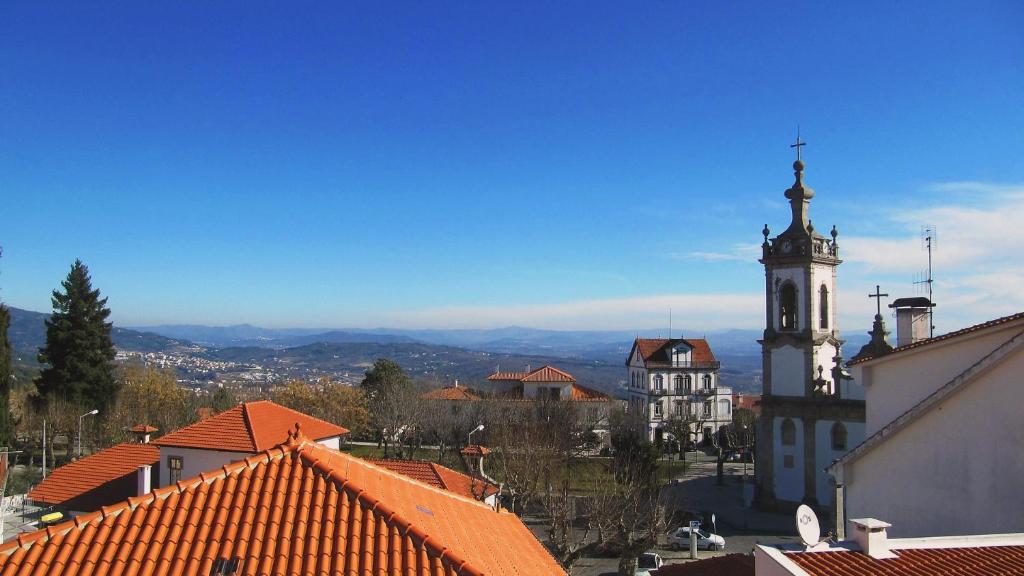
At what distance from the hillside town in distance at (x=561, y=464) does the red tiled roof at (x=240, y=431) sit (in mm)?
110

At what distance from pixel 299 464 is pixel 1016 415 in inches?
435

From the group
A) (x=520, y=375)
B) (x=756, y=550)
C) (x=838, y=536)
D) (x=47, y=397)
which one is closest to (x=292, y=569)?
(x=756, y=550)

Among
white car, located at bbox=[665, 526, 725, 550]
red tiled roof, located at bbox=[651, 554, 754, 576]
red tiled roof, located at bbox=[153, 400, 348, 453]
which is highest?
red tiled roof, located at bbox=[153, 400, 348, 453]

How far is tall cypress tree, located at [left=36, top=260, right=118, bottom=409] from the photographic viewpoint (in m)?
45.9

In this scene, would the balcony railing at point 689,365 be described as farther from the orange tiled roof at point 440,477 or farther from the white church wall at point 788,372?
the orange tiled roof at point 440,477

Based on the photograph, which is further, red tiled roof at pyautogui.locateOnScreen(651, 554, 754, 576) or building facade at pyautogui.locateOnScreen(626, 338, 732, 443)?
building facade at pyautogui.locateOnScreen(626, 338, 732, 443)

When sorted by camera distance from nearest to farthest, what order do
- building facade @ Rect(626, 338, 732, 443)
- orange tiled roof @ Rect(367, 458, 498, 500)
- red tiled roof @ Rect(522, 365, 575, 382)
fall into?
orange tiled roof @ Rect(367, 458, 498, 500)
building facade @ Rect(626, 338, 732, 443)
red tiled roof @ Rect(522, 365, 575, 382)

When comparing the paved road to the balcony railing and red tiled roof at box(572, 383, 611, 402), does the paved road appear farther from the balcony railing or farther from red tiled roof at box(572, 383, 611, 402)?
the balcony railing

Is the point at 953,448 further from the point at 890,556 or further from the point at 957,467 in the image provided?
the point at 890,556

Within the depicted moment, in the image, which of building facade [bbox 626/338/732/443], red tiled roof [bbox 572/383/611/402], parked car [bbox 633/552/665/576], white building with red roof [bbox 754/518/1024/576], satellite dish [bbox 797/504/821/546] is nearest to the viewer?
white building with red roof [bbox 754/518/1024/576]

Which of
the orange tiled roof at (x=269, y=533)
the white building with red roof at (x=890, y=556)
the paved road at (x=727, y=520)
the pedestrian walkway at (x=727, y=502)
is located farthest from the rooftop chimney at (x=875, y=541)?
the pedestrian walkway at (x=727, y=502)

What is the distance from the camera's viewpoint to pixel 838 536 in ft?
58.8

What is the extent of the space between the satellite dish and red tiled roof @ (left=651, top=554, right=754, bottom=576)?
3399 mm

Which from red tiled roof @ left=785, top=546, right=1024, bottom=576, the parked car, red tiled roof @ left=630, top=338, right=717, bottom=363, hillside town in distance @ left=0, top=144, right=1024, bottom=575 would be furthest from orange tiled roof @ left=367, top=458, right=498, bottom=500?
red tiled roof @ left=630, top=338, right=717, bottom=363
